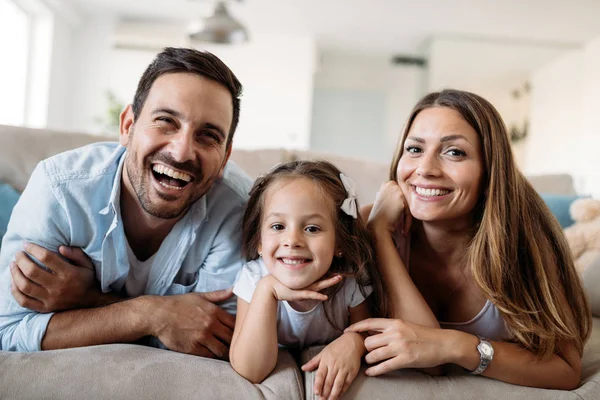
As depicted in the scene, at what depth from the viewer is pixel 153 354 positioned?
1218mm

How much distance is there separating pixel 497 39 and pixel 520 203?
6.12 metres

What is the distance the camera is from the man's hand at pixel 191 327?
1353 mm

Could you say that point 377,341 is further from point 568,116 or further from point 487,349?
point 568,116

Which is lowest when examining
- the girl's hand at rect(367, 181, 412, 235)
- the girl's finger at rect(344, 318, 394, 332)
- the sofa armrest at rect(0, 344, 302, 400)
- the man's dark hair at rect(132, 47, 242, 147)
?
the sofa armrest at rect(0, 344, 302, 400)

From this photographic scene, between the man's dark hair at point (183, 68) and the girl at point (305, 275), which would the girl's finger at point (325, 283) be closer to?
the girl at point (305, 275)

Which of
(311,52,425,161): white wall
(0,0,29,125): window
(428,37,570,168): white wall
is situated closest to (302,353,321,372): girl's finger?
(0,0,29,125): window

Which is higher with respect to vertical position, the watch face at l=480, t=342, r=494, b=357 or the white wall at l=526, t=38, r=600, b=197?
the white wall at l=526, t=38, r=600, b=197

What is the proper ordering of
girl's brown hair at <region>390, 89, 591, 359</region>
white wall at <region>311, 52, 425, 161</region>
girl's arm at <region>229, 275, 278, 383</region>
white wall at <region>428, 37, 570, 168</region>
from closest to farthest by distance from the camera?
girl's arm at <region>229, 275, 278, 383</region>
girl's brown hair at <region>390, 89, 591, 359</region>
white wall at <region>428, 37, 570, 168</region>
white wall at <region>311, 52, 425, 161</region>

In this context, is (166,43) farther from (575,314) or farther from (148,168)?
(575,314)

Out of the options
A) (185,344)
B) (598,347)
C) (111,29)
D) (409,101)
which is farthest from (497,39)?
(185,344)

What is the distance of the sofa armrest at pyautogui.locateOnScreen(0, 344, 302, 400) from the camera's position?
1.08 meters

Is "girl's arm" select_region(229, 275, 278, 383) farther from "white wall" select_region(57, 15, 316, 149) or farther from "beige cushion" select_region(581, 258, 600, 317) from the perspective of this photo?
"white wall" select_region(57, 15, 316, 149)

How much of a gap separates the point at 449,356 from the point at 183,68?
0.99 m

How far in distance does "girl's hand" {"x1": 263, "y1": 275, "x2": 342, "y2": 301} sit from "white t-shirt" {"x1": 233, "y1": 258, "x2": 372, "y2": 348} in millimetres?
104
